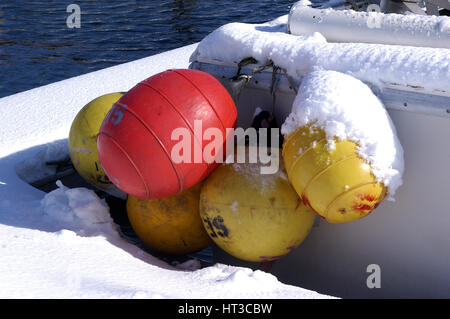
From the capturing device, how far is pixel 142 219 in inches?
91.0

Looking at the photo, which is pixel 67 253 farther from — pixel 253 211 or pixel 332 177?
pixel 332 177

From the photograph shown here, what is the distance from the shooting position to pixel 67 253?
1959mm

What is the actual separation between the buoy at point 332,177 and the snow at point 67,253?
0.29m

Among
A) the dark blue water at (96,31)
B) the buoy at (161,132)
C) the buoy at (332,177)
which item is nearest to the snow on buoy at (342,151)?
the buoy at (332,177)

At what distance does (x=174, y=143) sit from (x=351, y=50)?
0.73 meters

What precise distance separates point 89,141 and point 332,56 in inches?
41.2

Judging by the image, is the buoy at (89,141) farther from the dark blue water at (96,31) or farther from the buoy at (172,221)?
the dark blue water at (96,31)

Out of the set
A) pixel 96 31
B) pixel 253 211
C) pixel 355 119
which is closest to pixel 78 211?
pixel 253 211

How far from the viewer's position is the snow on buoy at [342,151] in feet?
6.03

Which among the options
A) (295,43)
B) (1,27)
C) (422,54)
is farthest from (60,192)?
(1,27)

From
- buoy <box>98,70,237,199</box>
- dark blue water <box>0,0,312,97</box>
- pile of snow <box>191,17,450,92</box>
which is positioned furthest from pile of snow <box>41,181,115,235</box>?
dark blue water <box>0,0,312,97</box>

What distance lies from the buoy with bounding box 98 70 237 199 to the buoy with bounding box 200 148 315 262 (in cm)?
10

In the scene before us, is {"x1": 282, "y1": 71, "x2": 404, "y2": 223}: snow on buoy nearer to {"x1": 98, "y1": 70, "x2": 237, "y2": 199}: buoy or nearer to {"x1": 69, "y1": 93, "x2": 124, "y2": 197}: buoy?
{"x1": 98, "y1": 70, "x2": 237, "y2": 199}: buoy
